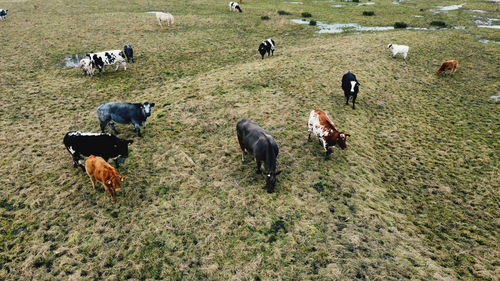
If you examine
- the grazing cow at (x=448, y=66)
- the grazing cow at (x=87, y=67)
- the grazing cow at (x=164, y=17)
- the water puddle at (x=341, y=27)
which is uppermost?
the grazing cow at (x=164, y=17)

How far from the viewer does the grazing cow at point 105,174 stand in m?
6.45

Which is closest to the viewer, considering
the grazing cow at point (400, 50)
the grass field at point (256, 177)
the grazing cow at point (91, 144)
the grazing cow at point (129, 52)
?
the grass field at point (256, 177)

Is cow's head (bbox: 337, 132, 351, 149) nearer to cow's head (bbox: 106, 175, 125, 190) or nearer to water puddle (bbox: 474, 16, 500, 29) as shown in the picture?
cow's head (bbox: 106, 175, 125, 190)

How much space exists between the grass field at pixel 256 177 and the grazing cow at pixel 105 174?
0.42m

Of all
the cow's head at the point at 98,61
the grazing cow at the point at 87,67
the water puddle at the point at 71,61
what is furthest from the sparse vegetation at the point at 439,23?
the water puddle at the point at 71,61

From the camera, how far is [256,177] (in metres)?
7.73

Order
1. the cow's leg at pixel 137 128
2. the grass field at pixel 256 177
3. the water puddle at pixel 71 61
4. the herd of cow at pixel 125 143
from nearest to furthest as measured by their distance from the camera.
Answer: the grass field at pixel 256 177 < the herd of cow at pixel 125 143 < the cow's leg at pixel 137 128 < the water puddle at pixel 71 61

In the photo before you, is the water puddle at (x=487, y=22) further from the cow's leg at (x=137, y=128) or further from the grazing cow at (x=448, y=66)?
the cow's leg at (x=137, y=128)

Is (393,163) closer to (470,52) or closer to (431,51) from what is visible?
(431,51)

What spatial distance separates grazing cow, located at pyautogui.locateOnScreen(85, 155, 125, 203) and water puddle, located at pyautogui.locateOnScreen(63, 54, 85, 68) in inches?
531

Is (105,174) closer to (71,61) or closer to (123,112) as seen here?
(123,112)

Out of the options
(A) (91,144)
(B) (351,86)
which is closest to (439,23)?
(B) (351,86)

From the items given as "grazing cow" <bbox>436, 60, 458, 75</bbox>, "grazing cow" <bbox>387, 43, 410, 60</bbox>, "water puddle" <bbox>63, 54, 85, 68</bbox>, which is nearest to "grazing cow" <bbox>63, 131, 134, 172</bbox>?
"water puddle" <bbox>63, 54, 85, 68</bbox>

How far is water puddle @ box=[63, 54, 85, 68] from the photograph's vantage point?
16.5 metres
